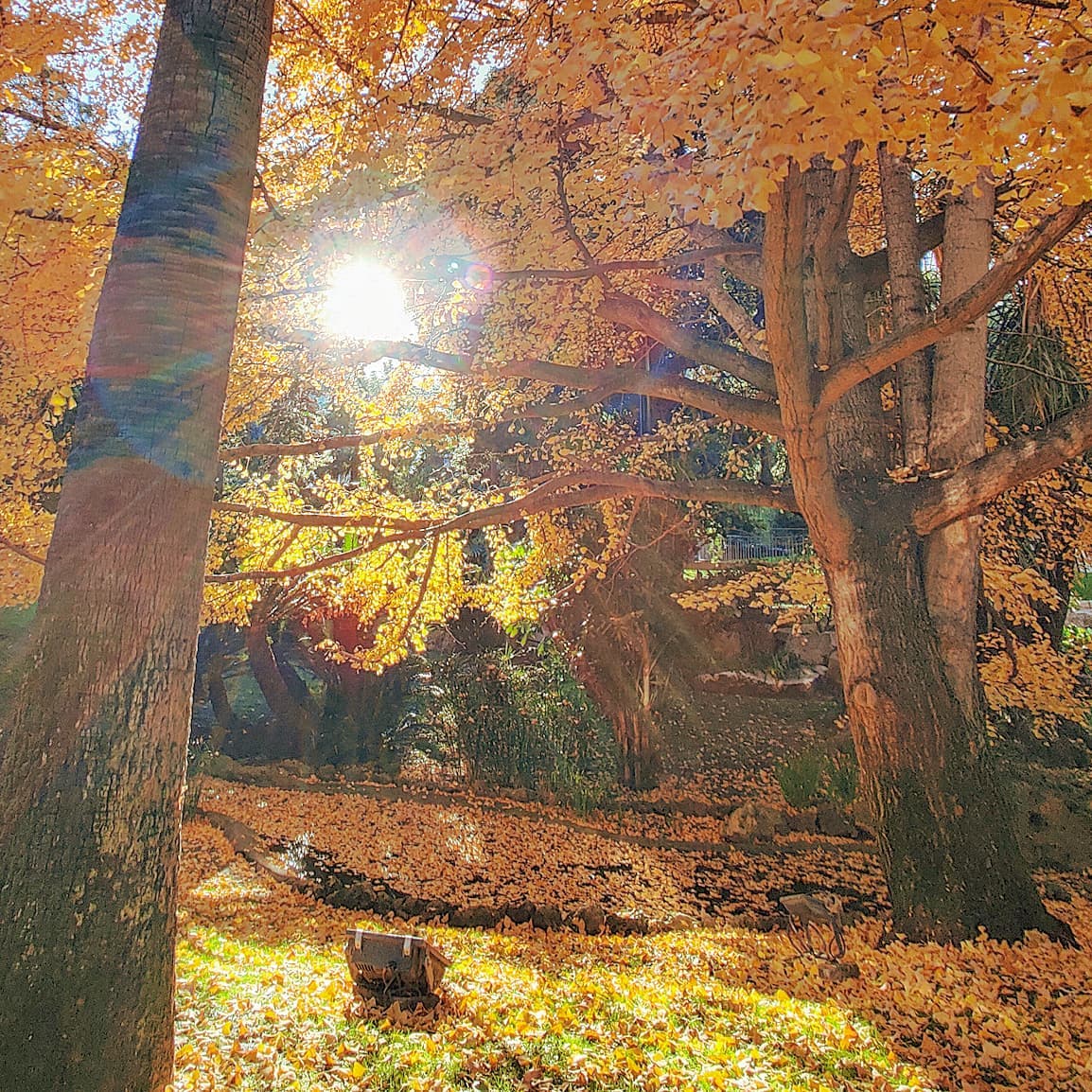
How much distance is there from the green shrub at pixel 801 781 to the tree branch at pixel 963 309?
5.95 m

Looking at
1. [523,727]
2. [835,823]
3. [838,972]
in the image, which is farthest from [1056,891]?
[523,727]

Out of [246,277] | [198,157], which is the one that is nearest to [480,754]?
[246,277]

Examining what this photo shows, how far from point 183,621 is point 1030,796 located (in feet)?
29.0

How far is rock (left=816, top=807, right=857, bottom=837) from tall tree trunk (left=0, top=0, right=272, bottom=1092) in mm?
7517

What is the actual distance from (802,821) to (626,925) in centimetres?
340

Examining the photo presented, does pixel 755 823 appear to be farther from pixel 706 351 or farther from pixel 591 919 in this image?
pixel 706 351

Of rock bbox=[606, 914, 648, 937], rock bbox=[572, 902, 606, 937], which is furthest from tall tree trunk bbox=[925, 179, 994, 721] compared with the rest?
rock bbox=[572, 902, 606, 937]

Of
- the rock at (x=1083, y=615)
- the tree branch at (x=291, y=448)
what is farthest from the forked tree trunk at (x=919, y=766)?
the rock at (x=1083, y=615)

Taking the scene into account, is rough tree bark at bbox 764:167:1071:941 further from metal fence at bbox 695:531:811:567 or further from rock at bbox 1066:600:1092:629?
rock at bbox 1066:600:1092:629

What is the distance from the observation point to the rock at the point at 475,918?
19.1ft

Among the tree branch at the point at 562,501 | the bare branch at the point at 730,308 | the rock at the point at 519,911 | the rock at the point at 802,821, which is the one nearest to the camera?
the tree branch at the point at 562,501

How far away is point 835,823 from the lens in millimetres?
8078

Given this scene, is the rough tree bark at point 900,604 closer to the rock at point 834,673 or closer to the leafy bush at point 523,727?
the leafy bush at point 523,727

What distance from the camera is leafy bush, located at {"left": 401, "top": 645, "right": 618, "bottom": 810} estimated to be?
10.0 meters
